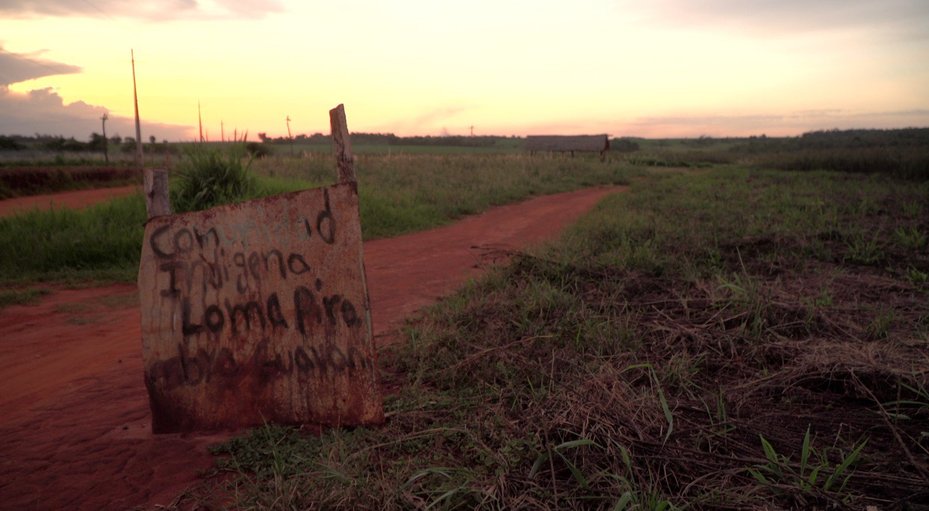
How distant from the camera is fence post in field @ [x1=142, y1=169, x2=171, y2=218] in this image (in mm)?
3105

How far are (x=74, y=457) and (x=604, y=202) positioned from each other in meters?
11.3

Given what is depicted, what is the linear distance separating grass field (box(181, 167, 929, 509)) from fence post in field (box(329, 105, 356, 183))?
1224 millimetres

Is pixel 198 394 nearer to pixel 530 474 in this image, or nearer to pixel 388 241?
pixel 530 474

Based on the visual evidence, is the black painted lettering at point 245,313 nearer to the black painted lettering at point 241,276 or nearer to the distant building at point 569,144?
the black painted lettering at point 241,276

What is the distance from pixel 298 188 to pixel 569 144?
28.2 meters

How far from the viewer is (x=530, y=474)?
2.12 metres

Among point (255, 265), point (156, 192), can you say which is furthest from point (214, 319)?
point (156, 192)

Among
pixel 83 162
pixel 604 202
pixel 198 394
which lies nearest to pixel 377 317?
pixel 198 394

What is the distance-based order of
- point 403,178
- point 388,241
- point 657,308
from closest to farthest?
point 657,308 → point 388,241 → point 403,178

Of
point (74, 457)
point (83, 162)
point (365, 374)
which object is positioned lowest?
point (74, 457)

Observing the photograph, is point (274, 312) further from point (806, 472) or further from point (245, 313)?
point (806, 472)

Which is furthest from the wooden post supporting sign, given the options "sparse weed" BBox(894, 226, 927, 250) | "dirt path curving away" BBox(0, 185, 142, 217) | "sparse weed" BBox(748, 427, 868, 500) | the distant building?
the distant building

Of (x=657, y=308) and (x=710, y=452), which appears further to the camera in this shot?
(x=657, y=308)

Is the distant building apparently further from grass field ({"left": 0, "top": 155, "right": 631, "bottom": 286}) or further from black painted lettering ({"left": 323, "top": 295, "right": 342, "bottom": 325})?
black painted lettering ({"left": 323, "top": 295, "right": 342, "bottom": 325})
